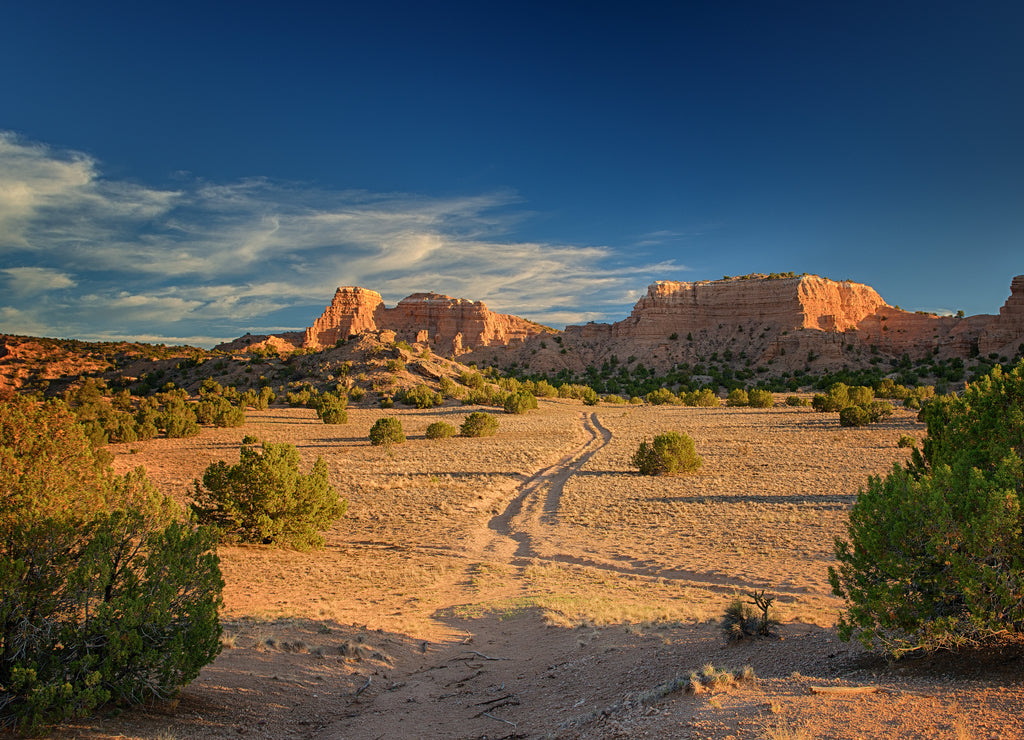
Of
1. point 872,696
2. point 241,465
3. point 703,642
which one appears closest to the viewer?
point 872,696

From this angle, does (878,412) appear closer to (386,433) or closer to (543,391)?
(386,433)

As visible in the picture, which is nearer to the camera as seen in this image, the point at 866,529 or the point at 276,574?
the point at 866,529

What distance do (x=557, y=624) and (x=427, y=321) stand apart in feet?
347

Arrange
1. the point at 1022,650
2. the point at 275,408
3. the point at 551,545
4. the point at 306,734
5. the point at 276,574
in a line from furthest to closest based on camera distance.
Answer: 1. the point at 275,408
2. the point at 551,545
3. the point at 276,574
4. the point at 306,734
5. the point at 1022,650

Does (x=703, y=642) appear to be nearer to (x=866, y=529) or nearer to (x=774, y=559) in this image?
(x=866, y=529)

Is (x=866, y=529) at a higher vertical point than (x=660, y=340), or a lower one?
lower

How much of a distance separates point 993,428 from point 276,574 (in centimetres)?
1060

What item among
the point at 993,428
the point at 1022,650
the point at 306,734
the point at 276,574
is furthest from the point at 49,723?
the point at 993,428

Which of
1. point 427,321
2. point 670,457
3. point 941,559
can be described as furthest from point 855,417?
point 427,321

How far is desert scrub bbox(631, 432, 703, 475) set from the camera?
19047 mm

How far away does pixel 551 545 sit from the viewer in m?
12.4

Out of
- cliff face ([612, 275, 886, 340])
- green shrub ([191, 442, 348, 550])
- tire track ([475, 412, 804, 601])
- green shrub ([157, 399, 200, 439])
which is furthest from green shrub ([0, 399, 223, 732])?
cliff face ([612, 275, 886, 340])

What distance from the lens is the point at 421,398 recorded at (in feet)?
133

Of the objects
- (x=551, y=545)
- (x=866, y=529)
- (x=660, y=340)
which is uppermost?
(x=660, y=340)
